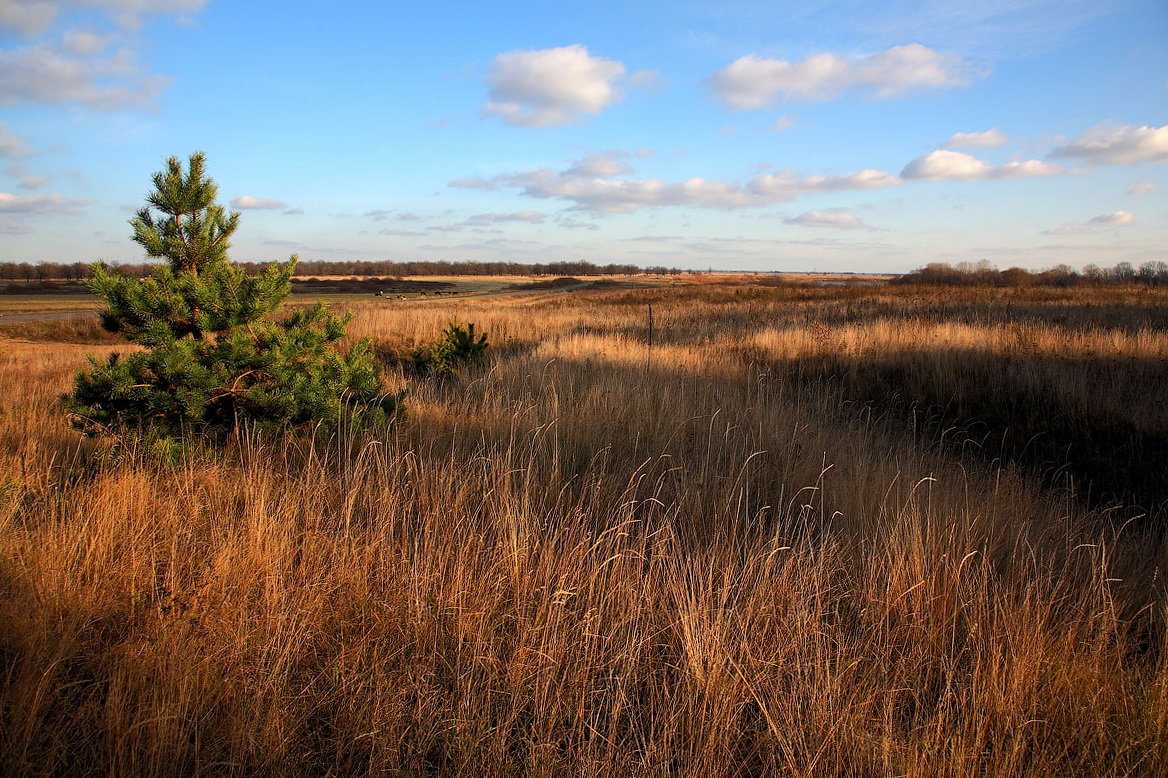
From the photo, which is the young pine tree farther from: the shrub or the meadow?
the shrub

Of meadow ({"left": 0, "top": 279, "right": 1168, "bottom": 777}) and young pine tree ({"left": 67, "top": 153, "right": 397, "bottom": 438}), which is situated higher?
young pine tree ({"left": 67, "top": 153, "right": 397, "bottom": 438})

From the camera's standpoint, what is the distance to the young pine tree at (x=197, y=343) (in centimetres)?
348

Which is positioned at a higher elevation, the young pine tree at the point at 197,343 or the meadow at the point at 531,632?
the young pine tree at the point at 197,343

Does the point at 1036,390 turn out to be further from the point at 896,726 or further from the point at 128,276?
the point at 128,276

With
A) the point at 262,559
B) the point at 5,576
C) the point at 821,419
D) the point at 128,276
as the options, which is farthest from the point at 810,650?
the point at 821,419

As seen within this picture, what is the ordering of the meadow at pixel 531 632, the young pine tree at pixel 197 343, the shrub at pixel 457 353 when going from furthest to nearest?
1. the shrub at pixel 457 353
2. the young pine tree at pixel 197 343
3. the meadow at pixel 531 632

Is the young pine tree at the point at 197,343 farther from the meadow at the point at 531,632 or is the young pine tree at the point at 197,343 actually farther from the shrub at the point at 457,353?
the shrub at the point at 457,353

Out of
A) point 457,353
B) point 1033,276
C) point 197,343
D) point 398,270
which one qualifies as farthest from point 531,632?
point 398,270

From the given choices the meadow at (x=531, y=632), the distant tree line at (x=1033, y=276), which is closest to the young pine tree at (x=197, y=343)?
the meadow at (x=531, y=632)

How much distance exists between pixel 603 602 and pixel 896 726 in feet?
3.57

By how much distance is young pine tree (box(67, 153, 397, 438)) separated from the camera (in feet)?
11.4

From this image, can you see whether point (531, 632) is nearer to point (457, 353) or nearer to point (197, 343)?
point (197, 343)

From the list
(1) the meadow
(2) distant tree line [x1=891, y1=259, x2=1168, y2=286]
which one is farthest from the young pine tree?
(2) distant tree line [x1=891, y1=259, x2=1168, y2=286]

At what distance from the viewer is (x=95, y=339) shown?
1028 inches
